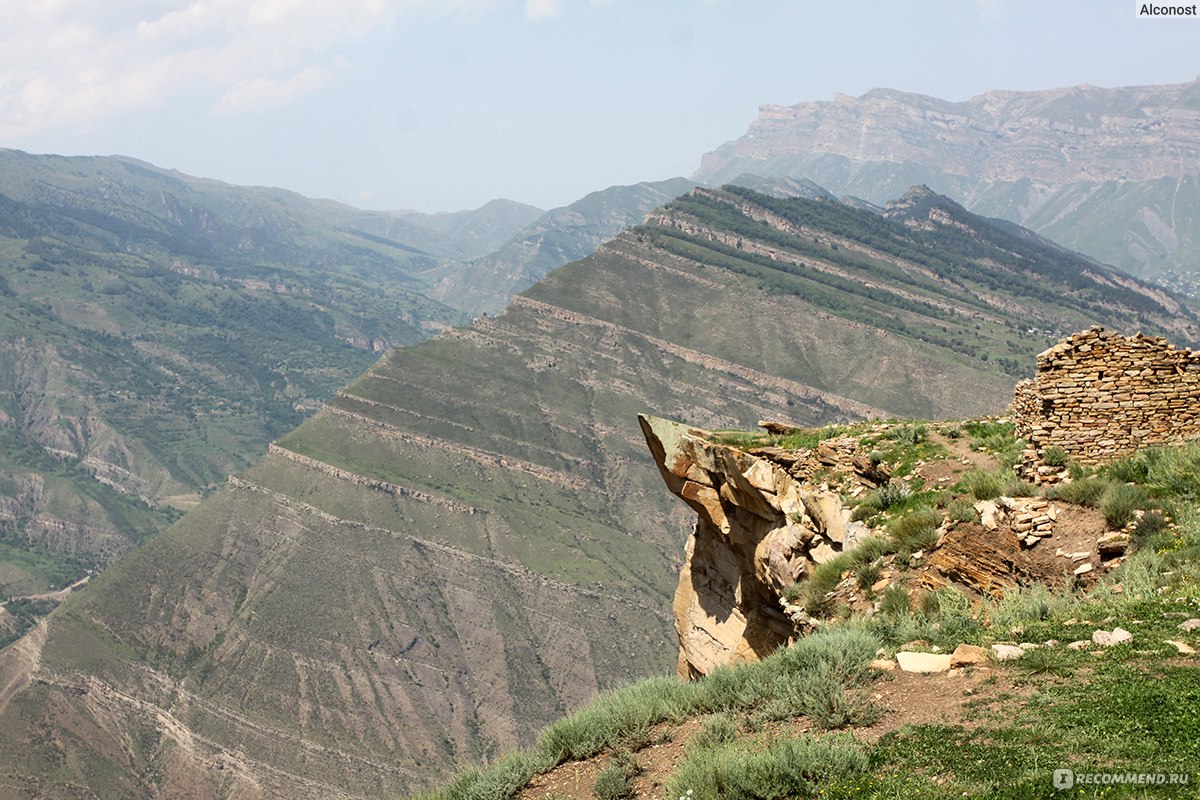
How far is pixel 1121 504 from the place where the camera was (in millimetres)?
15219

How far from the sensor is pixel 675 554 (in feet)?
550

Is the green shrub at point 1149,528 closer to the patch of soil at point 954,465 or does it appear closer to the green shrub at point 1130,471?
the green shrub at point 1130,471

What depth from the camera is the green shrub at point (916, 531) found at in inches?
671

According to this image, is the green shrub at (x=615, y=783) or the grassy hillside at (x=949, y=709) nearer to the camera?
the grassy hillside at (x=949, y=709)

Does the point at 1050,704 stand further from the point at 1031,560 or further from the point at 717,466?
the point at 717,466

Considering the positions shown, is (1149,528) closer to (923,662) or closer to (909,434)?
(923,662)

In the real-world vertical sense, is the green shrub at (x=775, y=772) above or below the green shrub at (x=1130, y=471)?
below

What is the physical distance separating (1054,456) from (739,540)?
10.1 metres

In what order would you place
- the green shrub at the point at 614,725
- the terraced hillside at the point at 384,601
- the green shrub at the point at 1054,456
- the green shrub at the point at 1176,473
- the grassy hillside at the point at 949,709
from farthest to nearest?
the terraced hillside at the point at 384,601
the green shrub at the point at 1054,456
the green shrub at the point at 1176,473
the green shrub at the point at 614,725
the grassy hillside at the point at 949,709

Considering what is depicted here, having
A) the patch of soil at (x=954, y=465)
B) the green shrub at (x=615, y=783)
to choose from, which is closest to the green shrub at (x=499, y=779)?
the green shrub at (x=615, y=783)

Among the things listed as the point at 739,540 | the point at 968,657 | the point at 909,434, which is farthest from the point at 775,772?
the point at 739,540

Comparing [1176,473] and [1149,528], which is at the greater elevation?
[1176,473]

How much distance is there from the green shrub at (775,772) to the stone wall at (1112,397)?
30.9 feet

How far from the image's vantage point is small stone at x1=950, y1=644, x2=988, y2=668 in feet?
40.0
